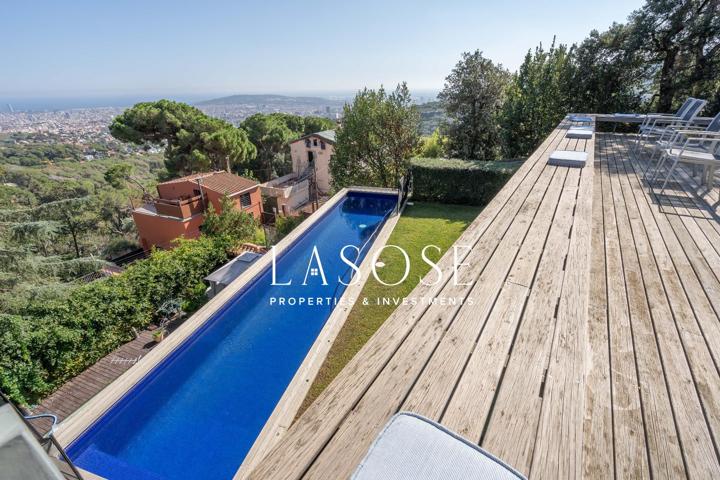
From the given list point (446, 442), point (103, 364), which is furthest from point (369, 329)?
point (103, 364)

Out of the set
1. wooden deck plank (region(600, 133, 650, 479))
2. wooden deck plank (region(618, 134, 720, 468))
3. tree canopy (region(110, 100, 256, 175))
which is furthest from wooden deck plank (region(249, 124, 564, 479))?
tree canopy (region(110, 100, 256, 175))

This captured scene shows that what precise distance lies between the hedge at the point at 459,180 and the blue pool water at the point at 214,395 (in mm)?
4657

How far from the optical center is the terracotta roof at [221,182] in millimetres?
14087

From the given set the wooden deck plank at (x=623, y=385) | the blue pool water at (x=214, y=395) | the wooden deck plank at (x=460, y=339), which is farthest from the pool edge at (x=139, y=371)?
the wooden deck plank at (x=623, y=385)

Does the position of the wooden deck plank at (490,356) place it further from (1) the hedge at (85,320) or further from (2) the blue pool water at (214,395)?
(1) the hedge at (85,320)

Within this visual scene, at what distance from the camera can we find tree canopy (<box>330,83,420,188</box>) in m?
11.7

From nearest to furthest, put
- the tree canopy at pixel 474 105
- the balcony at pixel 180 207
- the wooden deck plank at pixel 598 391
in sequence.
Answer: the wooden deck plank at pixel 598 391 → the tree canopy at pixel 474 105 → the balcony at pixel 180 207

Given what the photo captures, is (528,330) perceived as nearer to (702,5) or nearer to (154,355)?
(154,355)

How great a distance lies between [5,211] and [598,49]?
20.1m

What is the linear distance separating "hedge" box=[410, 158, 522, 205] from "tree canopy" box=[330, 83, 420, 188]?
1688 millimetres

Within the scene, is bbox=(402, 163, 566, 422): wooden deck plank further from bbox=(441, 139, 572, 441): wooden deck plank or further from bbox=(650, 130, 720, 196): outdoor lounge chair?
bbox=(650, 130, 720, 196): outdoor lounge chair

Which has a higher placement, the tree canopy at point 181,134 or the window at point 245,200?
the tree canopy at point 181,134

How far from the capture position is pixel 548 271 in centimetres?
188

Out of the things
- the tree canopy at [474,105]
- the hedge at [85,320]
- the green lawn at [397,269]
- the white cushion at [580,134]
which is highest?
the tree canopy at [474,105]
